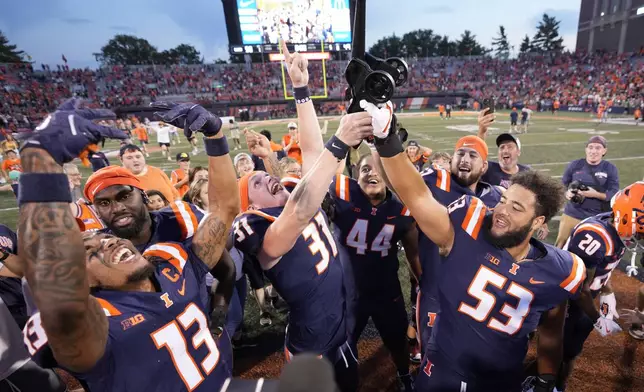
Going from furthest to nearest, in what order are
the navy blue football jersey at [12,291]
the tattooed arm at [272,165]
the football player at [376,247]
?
the tattooed arm at [272,165]
the football player at [376,247]
the navy blue football jersey at [12,291]

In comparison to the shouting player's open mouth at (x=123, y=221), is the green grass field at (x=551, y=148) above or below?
below

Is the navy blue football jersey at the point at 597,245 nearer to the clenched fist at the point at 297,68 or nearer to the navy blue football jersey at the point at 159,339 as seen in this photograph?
the clenched fist at the point at 297,68

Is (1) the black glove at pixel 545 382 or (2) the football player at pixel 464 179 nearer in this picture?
(1) the black glove at pixel 545 382

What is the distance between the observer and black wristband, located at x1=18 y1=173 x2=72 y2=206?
1178mm

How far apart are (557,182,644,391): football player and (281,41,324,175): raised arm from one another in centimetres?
238

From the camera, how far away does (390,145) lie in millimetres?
2037

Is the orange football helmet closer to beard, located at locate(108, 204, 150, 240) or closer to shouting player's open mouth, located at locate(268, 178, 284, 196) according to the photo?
shouting player's open mouth, located at locate(268, 178, 284, 196)

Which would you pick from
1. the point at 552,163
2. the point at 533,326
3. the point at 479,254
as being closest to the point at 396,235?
the point at 479,254

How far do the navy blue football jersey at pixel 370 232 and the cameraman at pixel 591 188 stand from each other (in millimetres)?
3340

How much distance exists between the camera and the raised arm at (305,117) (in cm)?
315

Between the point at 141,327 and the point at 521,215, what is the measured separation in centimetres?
232


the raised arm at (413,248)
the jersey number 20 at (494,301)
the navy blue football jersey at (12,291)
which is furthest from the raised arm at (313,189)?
the navy blue football jersey at (12,291)

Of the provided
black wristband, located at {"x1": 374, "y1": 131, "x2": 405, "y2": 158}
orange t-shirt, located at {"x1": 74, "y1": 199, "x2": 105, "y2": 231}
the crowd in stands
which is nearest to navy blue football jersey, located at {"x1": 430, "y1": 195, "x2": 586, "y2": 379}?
black wristband, located at {"x1": 374, "y1": 131, "x2": 405, "y2": 158}

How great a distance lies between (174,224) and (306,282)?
103 centimetres
